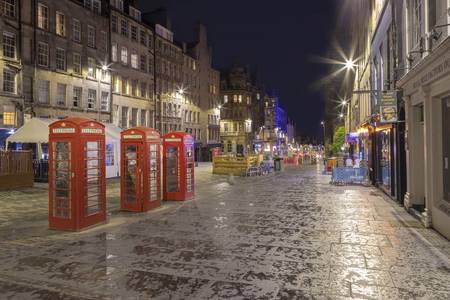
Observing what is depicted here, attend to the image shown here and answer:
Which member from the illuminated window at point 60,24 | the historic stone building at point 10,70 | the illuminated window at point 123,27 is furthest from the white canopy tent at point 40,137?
the illuminated window at point 123,27

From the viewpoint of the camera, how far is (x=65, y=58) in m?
35.4

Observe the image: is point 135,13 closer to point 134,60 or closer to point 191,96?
point 134,60

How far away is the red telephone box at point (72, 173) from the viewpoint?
10.2 m

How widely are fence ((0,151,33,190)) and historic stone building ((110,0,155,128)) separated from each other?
22.1 metres

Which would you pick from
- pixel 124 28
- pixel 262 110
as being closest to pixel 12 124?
pixel 124 28

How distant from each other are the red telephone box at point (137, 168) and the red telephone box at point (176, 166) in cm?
218

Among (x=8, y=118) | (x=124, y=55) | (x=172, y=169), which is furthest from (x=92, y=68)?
(x=172, y=169)

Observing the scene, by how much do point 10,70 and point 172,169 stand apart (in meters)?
20.6

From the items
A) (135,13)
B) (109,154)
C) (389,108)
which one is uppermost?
(135,13)

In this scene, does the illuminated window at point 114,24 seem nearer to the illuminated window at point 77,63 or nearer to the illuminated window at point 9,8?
the illuminated window at point 77,63

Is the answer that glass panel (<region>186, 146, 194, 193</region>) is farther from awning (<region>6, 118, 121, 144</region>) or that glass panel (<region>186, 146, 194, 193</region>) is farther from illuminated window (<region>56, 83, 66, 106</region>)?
illuminated window (<region>56, 83, 66, 106</region>)

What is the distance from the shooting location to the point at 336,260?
7609mm

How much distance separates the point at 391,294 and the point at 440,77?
5617 millimetres

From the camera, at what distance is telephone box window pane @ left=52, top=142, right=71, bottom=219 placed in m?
10.4
